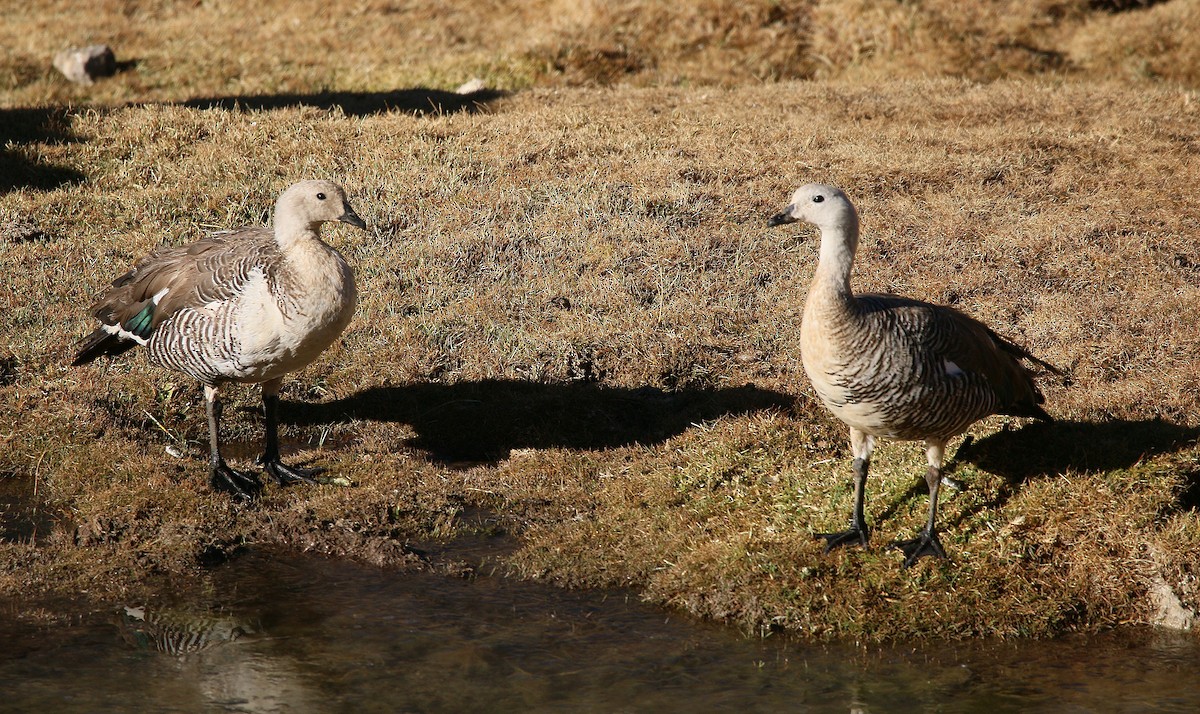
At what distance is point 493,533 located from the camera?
7199 mm

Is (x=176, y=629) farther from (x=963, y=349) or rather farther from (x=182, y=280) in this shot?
(x=963, y=349)

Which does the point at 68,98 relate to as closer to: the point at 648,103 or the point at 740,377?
the point at 648,103

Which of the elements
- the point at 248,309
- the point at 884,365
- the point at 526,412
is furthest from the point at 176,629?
the point at 884,365

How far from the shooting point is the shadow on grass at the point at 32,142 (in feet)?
38.9

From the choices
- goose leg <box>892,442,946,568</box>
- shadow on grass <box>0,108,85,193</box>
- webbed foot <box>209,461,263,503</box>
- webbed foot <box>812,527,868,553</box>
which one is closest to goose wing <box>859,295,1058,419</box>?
goose leg <box>892,442,946,568</box>

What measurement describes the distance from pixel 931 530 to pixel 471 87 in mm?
10824

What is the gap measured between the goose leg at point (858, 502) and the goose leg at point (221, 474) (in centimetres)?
358

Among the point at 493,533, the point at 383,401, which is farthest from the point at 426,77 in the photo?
the point at 493,533

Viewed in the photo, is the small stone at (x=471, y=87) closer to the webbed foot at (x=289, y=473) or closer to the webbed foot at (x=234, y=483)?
the webbed foot at (x=289, y=473)

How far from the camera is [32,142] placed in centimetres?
1257

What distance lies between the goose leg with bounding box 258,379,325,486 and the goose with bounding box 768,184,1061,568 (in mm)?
3423

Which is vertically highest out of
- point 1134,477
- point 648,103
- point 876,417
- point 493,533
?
point 648,103

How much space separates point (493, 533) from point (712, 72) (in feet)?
36.6

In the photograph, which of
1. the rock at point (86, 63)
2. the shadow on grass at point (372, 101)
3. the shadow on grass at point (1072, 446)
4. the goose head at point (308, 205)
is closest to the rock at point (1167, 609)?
the shadow on grass at point (1072, 446)
